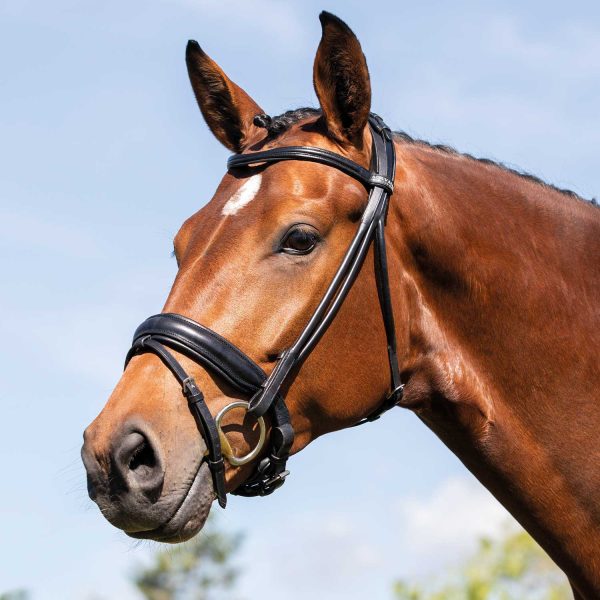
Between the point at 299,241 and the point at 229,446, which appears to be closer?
the point at 229,446

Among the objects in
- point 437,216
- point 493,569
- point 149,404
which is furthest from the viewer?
point 493,569

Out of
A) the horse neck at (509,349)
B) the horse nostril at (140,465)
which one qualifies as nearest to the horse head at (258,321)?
the horse nostril at (140,465)

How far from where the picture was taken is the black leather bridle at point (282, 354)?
446 centimetres

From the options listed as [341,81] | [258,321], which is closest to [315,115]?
[341,81]

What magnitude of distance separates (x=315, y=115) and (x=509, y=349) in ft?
5.40

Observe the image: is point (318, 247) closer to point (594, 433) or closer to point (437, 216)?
point (437, 216)

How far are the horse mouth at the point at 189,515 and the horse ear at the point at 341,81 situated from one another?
1.95m

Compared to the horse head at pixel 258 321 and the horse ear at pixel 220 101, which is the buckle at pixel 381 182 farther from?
the horse ear at pixel 220 101

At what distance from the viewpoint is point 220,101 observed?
587 centimetres

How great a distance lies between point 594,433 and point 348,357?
1.31 m

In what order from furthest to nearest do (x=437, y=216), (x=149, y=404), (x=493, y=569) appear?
(x=493, y=569) < (x=437, y=216) < (x=149, y=404)

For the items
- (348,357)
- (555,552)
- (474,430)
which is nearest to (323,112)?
(348,357)

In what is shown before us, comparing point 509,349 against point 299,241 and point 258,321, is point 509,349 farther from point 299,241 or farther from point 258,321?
point 258,321

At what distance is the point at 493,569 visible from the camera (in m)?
28.3
